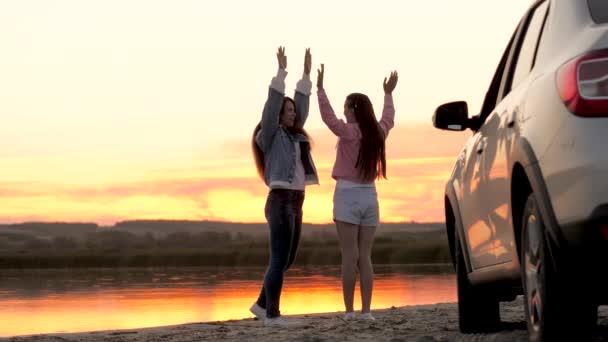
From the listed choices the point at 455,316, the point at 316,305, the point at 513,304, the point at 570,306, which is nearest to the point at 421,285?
the point at 316,305

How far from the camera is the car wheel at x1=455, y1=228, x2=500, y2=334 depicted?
23.7 ft

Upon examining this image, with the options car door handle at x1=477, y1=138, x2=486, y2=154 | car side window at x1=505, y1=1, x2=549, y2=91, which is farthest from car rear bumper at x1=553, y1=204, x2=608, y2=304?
car door handle at x1=477, y1=138, x2=486, y2=154

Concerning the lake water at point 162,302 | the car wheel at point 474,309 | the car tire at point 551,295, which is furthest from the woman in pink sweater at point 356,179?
the lake water at point 162,302

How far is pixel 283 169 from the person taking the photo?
8656 millimetres

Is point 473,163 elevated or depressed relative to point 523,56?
depressed

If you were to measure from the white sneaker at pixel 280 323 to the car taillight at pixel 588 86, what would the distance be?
5006 millimetres

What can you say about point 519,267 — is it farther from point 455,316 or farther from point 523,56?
point 455,316

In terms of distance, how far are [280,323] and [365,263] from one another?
89cm

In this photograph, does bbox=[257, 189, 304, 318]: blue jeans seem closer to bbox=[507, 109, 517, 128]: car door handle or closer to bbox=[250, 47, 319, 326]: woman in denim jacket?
bbox=[250, 47, 319, 326]: woman in denim jacket

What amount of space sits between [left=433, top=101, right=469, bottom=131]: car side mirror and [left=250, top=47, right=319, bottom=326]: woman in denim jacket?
2.37 m

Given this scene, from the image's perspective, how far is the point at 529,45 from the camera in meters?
5.41

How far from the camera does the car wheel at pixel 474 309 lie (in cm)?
721

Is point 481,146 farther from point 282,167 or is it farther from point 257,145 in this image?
point 257,145

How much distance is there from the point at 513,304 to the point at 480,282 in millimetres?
4703
